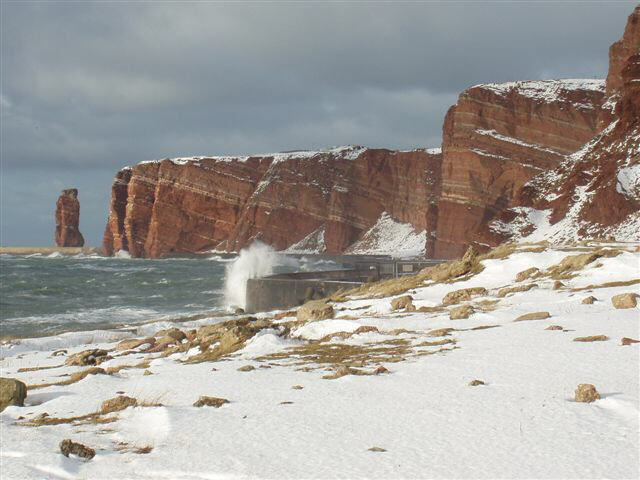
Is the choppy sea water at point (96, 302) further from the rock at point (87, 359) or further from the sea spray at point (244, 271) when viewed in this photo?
the rock at point (87, 359)

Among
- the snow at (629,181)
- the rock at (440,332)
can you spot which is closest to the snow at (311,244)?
the snow at (629,181)

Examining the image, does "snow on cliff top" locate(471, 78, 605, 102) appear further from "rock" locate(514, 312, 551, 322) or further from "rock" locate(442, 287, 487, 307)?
"rock" locate(514, 312, 551, 322)

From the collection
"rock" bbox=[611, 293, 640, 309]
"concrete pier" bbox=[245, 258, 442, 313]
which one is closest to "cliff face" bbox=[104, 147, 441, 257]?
"concrete pier" bbox=[245, 258, 442, 313]

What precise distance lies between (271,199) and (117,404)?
113456 millimetres

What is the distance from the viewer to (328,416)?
5.12 m

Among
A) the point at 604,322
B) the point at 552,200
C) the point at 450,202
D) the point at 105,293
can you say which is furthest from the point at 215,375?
the point at 450,202

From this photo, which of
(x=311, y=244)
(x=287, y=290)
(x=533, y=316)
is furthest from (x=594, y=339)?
(x=311, y=244)

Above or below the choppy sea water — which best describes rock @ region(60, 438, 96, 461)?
above

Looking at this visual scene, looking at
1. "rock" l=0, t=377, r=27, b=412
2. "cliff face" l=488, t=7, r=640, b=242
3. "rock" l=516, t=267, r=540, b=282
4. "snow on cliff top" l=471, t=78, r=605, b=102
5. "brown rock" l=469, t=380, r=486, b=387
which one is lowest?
"rock" l=0, t=377, r=27, b=412

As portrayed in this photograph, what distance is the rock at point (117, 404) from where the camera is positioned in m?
5.86

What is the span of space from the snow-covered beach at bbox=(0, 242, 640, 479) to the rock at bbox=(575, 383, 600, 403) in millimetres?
82

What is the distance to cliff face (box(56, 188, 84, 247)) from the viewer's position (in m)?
170

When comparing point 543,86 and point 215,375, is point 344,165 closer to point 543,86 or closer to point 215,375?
point 543,86

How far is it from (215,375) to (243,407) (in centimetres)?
178
